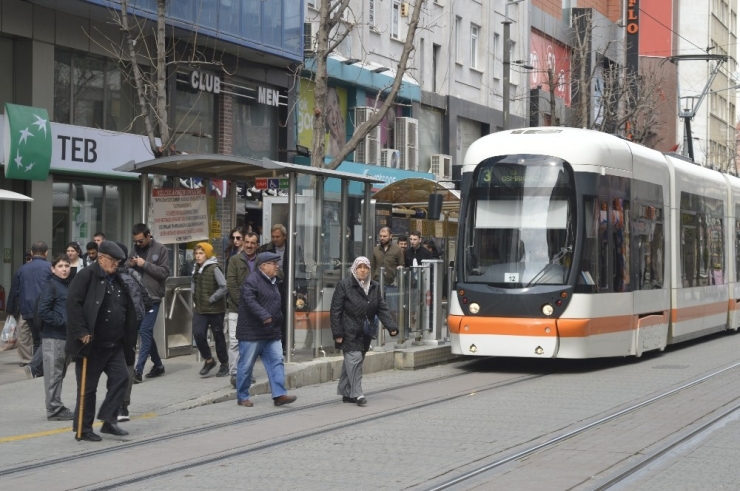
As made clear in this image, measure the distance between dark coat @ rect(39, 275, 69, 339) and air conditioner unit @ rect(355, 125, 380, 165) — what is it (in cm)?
2156

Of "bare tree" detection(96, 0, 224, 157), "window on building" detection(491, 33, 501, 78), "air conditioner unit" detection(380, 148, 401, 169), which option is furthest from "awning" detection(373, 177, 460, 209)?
"window on building" detection(491, 33, 501, 78)

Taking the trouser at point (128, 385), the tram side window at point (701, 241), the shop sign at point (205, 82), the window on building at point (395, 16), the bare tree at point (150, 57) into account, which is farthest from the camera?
the window on building at point (395, 16)

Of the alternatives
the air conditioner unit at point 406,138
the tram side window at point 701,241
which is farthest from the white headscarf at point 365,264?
the air conditioner unit at point 406,138

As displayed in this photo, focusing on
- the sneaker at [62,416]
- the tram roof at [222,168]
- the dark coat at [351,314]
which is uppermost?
the tram roof at [222,168]

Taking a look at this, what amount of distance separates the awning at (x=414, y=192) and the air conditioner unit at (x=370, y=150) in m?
8.55

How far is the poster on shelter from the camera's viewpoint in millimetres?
16672

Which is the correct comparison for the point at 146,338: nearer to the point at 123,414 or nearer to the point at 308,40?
the point at 123,414

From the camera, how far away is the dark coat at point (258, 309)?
1273cm

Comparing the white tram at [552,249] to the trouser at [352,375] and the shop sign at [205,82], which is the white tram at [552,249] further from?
the shop sign at [205,82]

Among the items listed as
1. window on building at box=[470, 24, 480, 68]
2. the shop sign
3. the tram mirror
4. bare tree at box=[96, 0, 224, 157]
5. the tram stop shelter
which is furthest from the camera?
window on building at box=[470, 24, 480, 68]

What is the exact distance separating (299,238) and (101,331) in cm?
523

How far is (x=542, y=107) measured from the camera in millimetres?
46062

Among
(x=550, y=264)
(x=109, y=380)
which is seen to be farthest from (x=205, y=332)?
(x=550, y=264)

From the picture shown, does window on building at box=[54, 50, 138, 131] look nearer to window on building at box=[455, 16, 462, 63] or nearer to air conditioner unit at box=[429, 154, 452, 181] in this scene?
air conditioner unit at box=[429, 154, 452, 181]
